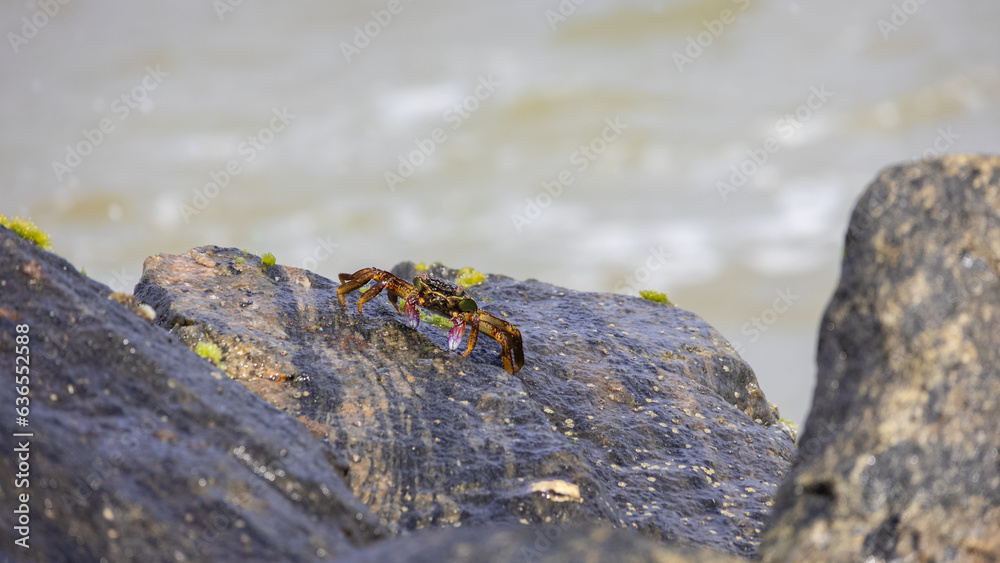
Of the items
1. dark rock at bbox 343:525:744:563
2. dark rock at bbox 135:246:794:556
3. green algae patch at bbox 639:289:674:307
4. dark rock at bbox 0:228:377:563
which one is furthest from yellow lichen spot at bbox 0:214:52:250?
green algae patch at bbox 639:289:674:307

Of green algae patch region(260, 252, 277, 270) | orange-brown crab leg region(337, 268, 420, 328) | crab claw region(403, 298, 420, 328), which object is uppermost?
green algae patch region(260, 252, 277, 270)

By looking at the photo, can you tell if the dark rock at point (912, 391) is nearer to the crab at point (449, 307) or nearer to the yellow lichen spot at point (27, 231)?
the crab at point (449, 307)

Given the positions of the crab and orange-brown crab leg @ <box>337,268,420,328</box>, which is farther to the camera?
orange-brown crab leg @ <box>337,268,420,328</box>

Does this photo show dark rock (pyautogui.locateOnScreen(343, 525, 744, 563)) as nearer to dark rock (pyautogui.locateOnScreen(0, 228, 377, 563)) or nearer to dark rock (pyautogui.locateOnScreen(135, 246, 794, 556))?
dark rock (pyautogui.locateOnScreen(0, 228, 377, 563))

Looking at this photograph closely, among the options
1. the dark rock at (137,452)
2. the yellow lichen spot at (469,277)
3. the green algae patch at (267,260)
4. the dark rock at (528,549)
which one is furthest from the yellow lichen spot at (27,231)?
the yellow lichen spot at (469,277)

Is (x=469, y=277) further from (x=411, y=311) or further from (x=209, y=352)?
(x=209, y=352)

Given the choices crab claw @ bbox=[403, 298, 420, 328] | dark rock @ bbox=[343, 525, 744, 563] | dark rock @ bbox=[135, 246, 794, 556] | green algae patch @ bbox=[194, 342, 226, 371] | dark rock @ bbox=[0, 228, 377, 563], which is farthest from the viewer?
crab claw @ bbox=[403, 298, 420, 328]
